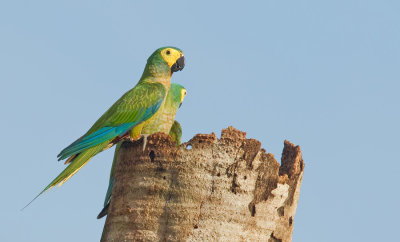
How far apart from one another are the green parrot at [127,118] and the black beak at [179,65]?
67mm

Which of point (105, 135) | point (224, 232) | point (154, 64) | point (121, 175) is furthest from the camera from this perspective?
point (154, 64)

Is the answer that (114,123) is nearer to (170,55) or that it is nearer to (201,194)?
(170,55)

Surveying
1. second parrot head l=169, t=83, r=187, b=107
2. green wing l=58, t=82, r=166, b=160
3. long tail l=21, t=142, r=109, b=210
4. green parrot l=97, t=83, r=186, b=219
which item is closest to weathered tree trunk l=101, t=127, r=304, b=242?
long tail l=21, t=142, r=109, b=210

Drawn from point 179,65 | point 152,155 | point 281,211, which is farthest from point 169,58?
point 281,211

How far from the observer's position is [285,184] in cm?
684

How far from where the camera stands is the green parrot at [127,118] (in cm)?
775

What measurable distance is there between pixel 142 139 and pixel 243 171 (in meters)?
1.29

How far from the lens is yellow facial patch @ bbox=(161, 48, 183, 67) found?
967cm

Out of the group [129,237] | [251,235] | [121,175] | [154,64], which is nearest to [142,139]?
[121,175]

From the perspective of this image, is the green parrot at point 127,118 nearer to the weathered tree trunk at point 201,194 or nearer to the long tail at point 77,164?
the long tail at point 77,164

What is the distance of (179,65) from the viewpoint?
9.79 metres

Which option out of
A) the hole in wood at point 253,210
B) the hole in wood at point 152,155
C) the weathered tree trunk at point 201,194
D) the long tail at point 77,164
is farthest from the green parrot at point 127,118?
the hole in wood at point 253,210

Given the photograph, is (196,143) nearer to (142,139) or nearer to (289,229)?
(142,139)

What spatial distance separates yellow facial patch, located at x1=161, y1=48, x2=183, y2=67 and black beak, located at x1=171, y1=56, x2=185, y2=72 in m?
0.05
